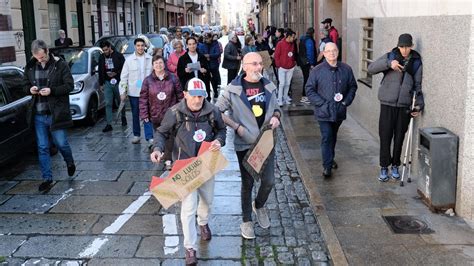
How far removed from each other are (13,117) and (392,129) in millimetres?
5074

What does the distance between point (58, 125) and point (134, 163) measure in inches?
63.0

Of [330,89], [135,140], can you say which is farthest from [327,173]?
[135,140]

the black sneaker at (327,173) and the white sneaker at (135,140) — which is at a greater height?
the white sneaker at (135,140)

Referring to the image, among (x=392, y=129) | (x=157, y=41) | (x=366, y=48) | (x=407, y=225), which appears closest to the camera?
(x=407, y=225)

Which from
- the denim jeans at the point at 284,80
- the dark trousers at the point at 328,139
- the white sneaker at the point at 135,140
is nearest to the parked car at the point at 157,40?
the denim jeans at the point at 284,80

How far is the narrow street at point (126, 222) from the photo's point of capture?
512cm

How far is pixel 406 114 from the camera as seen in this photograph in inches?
269

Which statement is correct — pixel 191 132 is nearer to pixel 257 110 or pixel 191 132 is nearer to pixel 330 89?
pixel 257 110

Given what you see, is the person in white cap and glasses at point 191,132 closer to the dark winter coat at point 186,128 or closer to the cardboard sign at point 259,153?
the dark winter coat at point 186,128

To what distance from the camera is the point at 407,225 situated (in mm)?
5562

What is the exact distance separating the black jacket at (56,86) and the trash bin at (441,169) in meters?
4.40

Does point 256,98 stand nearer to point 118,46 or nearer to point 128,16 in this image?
point 118,46

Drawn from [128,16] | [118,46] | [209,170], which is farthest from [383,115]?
[128,16]

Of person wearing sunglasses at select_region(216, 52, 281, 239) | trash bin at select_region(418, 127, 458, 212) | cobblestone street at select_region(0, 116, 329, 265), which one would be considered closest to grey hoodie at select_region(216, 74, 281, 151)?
person wearing sunglasses at select_region(216, 52, 281, 239)
